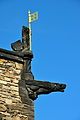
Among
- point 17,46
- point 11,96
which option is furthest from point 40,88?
point 17,46

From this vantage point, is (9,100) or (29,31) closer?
(9,100)

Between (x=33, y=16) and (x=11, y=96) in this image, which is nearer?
(x=11, y=96)

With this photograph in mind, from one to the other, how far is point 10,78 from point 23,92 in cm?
52

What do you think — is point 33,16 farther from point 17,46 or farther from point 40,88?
point 40,88

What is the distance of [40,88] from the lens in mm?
11727

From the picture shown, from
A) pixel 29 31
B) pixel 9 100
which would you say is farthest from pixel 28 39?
pixel 9 100

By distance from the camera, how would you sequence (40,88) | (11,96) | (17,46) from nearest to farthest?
(11,96) < (40,88) < (17,46)

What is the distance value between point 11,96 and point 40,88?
3.05 ft

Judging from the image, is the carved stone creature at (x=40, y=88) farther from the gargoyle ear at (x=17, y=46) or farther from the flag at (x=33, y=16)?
the flag at (x=33, y=16)

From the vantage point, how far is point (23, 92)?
11539 mm

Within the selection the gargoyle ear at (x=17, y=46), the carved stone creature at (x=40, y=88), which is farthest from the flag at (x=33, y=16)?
the carved stone creature at (x=40, y=88)

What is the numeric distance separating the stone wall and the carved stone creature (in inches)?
12.9

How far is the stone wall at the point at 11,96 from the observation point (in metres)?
11.0

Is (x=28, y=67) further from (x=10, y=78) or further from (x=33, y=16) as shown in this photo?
(x=33, y=16)
